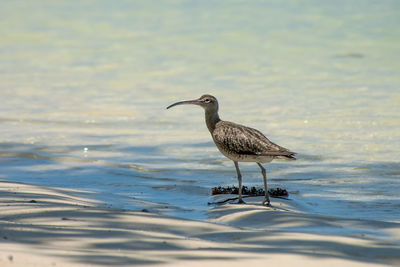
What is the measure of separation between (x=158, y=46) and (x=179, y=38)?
A: 347cm

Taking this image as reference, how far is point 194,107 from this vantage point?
2572cm

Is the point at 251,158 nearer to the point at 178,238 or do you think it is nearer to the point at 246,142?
the point at 246,142

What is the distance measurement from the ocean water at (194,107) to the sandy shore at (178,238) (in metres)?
1.91

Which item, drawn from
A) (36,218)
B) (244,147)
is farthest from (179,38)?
(36,218)

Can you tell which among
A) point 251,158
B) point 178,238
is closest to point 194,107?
point 251,158

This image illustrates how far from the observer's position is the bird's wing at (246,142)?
1164cm

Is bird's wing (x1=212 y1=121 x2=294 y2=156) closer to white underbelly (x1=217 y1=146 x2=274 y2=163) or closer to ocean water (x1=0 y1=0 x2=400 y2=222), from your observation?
white underbelly (x1=217 y1=146 x2=274 y2=163)

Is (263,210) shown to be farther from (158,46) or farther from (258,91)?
(158,46)

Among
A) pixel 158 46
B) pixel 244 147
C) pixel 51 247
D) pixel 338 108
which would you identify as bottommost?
pixel 51 247

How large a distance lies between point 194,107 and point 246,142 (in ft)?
45.8

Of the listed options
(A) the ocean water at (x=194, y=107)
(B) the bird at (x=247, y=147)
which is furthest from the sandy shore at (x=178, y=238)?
(A) the ocean water at (x=194, y=107)

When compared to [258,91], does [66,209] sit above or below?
below

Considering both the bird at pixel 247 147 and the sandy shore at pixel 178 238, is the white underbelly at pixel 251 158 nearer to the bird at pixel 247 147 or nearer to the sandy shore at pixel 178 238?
the bird at pixel 247 147

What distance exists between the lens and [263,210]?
420 inches
